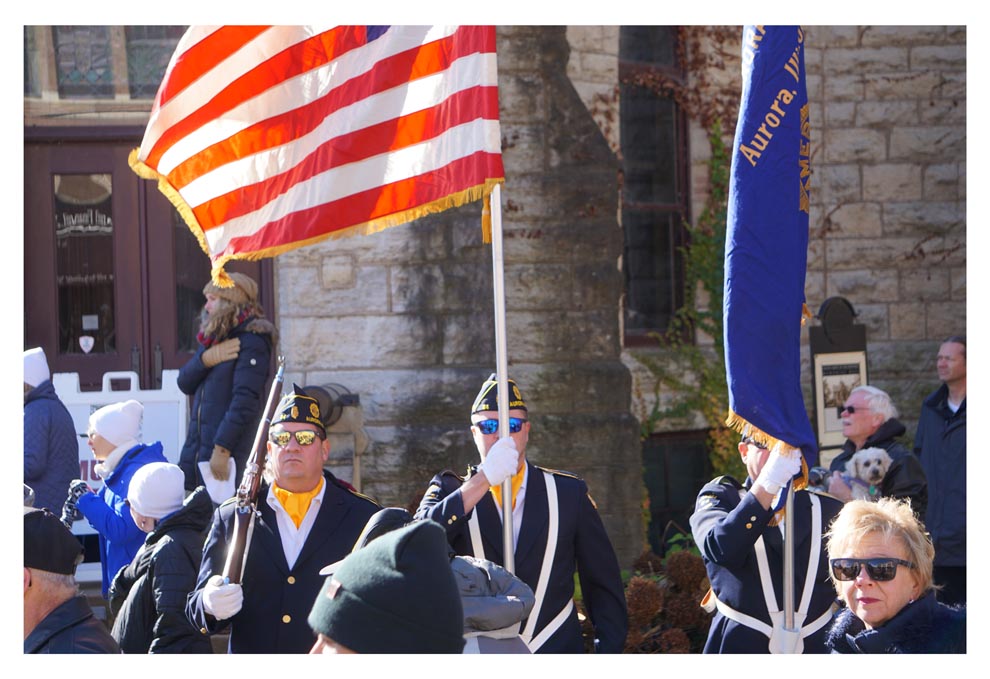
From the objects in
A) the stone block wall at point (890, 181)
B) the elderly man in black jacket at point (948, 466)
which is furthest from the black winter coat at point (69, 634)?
the stone block wall at point (890, 181)

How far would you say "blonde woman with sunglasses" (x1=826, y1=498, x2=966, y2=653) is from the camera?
3896mm

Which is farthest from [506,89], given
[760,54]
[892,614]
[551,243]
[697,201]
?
[892,614]

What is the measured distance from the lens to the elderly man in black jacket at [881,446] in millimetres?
6188

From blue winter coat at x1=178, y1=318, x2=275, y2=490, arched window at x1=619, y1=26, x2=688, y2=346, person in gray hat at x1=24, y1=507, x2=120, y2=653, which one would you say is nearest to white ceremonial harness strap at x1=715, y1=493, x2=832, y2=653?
person in gray hat at x1=24, y1=507, x2=120, y2=653

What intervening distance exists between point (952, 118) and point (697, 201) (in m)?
2.33

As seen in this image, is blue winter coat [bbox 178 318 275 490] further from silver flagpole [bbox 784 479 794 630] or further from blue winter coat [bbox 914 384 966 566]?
blue winter coat [bbox 914 384 966 566]

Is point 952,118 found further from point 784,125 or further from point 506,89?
point 784,125

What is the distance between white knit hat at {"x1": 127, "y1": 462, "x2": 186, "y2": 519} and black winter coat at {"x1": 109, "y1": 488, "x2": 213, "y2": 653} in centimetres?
22

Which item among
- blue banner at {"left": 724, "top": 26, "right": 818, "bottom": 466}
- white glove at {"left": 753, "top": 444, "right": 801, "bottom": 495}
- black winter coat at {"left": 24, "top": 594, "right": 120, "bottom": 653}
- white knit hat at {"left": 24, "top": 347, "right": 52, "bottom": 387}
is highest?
blue banner at {"left": 724, "top": 26, "right": 818, "bottom": 466}

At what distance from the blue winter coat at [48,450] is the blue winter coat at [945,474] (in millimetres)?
4843

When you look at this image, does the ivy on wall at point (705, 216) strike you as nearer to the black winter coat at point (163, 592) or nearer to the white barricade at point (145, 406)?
the white barricade at point (145, 406)

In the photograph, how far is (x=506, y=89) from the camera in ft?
29.0

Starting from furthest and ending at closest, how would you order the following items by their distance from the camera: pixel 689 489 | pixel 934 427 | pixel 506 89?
pixel 689 489 < pixel 506 89 < pixel 934 427

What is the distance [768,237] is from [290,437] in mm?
2001
